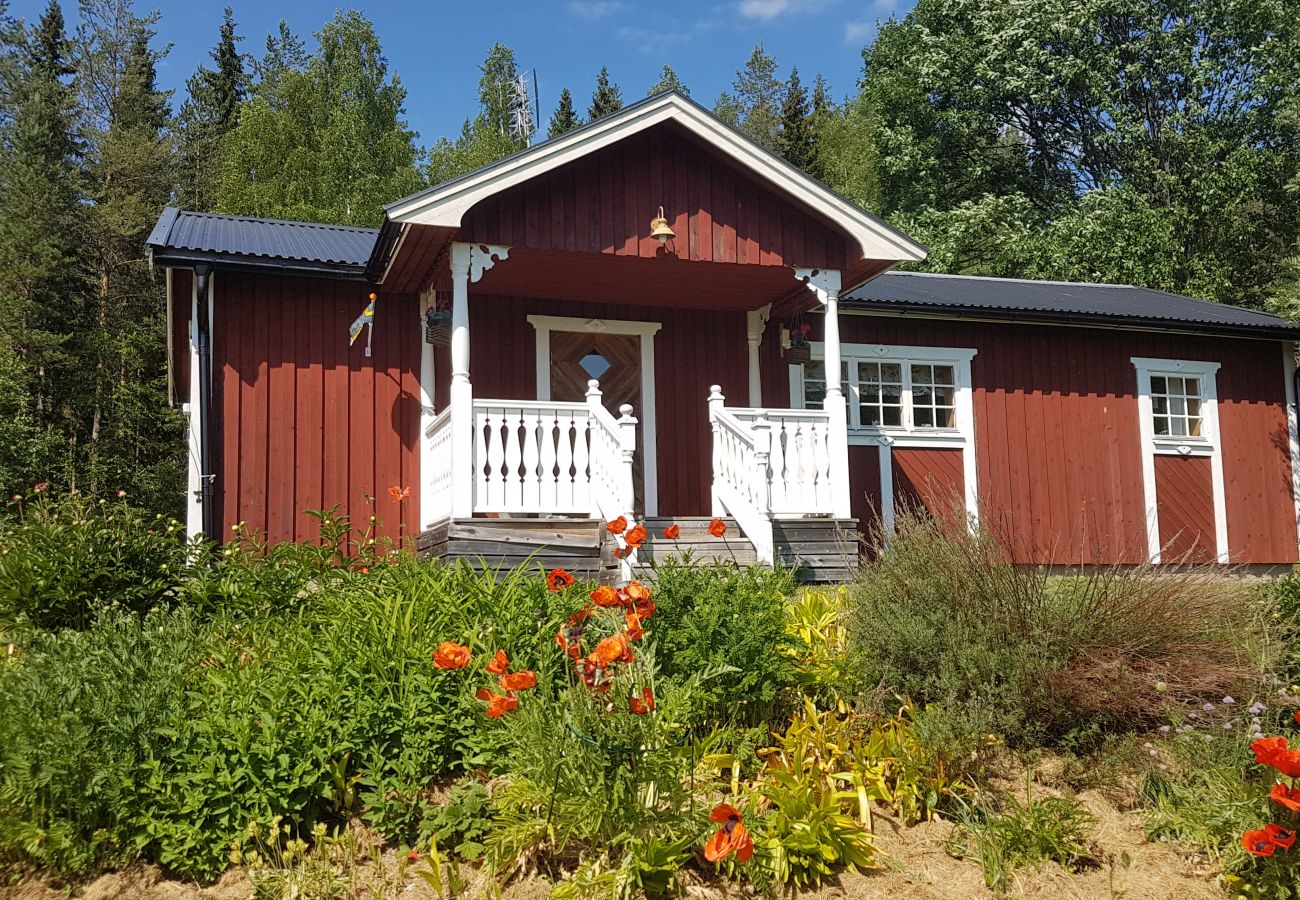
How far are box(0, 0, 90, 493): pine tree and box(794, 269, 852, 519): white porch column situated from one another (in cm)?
1625

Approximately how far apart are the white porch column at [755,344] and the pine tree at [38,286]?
588 inches

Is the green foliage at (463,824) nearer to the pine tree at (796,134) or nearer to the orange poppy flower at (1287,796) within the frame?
the orange poppy flower at (1287,796)

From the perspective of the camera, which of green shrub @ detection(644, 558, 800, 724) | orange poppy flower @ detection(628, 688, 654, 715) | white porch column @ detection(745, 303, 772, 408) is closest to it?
orange poppy flower @ detection(628, 688, 654, 715)

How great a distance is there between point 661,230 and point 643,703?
5937mm

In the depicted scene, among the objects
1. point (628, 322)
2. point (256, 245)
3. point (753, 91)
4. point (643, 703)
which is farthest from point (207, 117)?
point (643, 703)

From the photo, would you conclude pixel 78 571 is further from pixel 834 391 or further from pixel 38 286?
pixel 38 286

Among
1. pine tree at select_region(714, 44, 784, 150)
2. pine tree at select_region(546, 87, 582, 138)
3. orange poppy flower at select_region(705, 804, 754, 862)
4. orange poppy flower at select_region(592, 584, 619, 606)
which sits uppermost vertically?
pine tree at select_region(714, 44, 784, 150)

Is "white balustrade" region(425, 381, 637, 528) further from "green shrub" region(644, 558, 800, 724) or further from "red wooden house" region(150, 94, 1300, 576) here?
"green shrub" region(644, 558, 800, 724)

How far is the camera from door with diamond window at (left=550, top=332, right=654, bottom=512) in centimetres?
1120

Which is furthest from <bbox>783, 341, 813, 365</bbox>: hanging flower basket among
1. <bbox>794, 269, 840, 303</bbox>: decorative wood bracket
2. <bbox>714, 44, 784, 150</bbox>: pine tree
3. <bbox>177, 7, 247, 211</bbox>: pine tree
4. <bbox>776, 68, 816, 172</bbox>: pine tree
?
<bbox>714, 44, 784, 150</bbox>: pine tree

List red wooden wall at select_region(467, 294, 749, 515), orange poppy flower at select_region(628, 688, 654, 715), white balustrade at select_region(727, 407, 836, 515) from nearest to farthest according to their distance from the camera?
orange poppy flower at select_region(628, 688, 654, 715)
white balustrade at select_region(727, 407, 836, 515)
red wooden wall at select_region(467, 294, 749, 515)

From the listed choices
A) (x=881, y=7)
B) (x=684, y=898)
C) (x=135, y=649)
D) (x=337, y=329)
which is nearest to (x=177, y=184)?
(x=881, y=7)

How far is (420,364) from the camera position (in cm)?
1045

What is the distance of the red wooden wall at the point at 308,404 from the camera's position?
9781 millimetres
